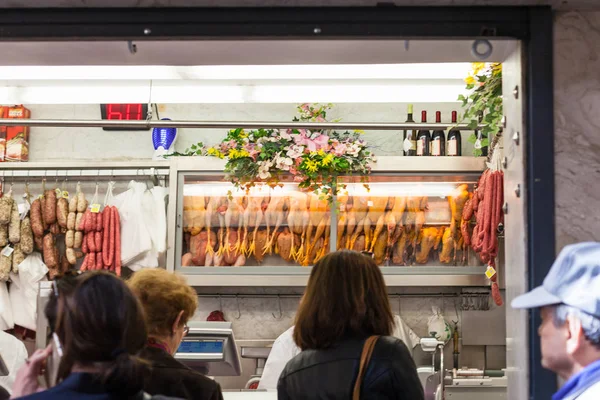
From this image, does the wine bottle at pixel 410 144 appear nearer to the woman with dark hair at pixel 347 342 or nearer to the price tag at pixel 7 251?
the price tag at pixel 7 251

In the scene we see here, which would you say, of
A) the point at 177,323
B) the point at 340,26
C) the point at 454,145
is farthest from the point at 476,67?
the point at 454,145

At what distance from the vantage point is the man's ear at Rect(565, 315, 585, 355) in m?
1.97

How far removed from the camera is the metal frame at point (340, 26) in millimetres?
2725

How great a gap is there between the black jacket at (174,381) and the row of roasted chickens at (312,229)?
439 cm

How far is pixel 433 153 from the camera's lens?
7.30 metres

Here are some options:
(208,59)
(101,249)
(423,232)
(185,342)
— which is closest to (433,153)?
(423,232)

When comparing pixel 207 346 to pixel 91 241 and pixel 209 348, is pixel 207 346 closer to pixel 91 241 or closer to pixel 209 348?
pixel 209 348

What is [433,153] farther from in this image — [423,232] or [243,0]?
[243,0]

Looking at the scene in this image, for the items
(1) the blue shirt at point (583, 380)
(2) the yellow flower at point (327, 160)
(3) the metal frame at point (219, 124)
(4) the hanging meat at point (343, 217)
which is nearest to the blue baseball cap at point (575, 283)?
(1) the blue shirt at point (583, 380)

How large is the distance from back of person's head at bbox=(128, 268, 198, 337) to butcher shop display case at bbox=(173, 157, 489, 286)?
161 inches

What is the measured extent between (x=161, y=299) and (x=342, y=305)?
676 mm

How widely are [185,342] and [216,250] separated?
2.83 meters

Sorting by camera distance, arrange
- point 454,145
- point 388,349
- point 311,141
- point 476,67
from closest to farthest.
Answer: point 388,349, point 476,67, point 311,141, point 454,145

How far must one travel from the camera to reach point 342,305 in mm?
2941
